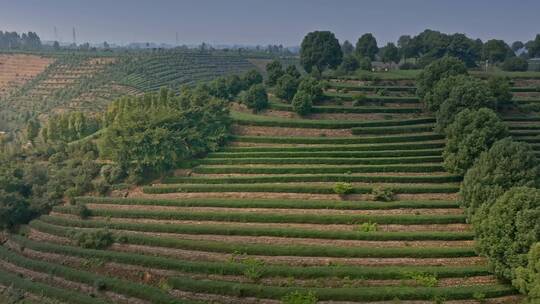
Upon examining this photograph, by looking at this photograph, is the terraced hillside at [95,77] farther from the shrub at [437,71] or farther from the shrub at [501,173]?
the shrub at [501,173]

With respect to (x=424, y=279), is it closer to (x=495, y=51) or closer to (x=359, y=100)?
(x=359, y=100)

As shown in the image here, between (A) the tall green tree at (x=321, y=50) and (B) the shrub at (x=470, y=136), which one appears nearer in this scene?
(B) the shrub at (x=470, y=136)

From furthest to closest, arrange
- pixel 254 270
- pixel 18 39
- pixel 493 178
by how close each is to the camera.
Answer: pixel 18 39, pixel 493 178, pixel 254 270

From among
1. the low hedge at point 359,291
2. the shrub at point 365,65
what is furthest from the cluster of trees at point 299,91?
the low hedge at point 359,291

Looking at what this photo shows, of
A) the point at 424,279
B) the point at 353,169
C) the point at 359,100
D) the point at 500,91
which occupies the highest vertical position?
the point at 500,91

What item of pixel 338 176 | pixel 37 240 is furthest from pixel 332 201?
pixel 37 240

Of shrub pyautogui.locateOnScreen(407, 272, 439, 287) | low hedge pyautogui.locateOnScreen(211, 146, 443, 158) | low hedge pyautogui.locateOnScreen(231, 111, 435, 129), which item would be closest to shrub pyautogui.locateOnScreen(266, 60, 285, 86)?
low hedge pyautogui.locateOnScreen(231, 111, 435, 129)

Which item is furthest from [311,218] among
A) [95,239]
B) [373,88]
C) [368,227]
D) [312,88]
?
[373,88]
